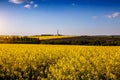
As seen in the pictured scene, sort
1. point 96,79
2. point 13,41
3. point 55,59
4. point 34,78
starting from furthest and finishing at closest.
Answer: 1. point 13,41
2. point 55,59
3. point 34,78
4. point 96,79

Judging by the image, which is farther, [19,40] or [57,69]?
[19,40]

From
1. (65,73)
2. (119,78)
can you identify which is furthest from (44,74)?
(119,78)

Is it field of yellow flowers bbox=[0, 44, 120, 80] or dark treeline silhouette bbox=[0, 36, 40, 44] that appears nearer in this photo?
field of yellow flowers bbox=[0, 44, 120, 80]

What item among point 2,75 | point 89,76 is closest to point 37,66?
point 2,75

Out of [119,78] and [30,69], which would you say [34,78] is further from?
[119,78]

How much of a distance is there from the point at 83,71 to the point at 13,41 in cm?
3758

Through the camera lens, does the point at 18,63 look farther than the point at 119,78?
Yes

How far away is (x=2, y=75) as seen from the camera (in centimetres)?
1328

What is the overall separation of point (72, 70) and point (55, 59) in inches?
186

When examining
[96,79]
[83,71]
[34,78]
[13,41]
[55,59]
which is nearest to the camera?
[96,79]

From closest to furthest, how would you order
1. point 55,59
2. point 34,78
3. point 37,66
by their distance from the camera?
point 34,78, point 37,66, point 55,59

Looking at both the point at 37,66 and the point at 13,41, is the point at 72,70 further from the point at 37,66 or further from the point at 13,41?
the point at 13,41

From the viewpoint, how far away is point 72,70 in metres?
11.8

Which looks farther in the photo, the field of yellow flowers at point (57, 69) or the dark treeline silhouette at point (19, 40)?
the dark treeline silhouette at point (19, 40)
